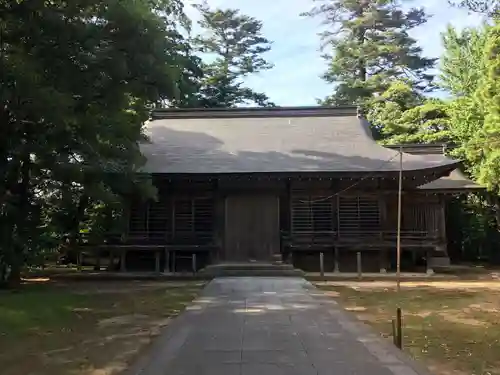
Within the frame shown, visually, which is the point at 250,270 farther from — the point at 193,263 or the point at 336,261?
the point at 336,261

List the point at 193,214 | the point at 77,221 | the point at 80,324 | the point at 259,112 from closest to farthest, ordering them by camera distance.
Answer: the point at 80,324, the point at 77,221, the point at 193,214, the point at 259,112

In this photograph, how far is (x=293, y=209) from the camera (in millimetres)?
18016

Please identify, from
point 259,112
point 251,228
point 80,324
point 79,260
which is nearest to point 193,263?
point 251,228

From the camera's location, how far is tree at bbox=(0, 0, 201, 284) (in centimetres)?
955

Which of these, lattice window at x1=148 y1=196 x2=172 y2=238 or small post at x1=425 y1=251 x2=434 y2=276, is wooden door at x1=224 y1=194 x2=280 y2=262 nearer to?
lattice window at x1=148 y1=196 x2=172 y2=238

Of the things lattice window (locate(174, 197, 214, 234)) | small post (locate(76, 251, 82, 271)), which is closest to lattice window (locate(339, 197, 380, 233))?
lattice window (locate(174, 197, 214, 234))

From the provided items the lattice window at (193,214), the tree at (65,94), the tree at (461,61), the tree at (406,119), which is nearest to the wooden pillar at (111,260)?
the lattice window at (193,214)

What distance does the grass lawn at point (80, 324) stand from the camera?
5.75 metres

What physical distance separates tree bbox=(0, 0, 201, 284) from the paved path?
4743 mm

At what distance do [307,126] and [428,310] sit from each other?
13.6 metres

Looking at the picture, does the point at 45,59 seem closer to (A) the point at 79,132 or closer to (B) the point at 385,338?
(A) the point at 79,132

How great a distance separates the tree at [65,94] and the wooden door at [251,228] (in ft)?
17.1

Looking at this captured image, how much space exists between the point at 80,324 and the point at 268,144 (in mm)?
13136

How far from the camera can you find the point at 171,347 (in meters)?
6.11
